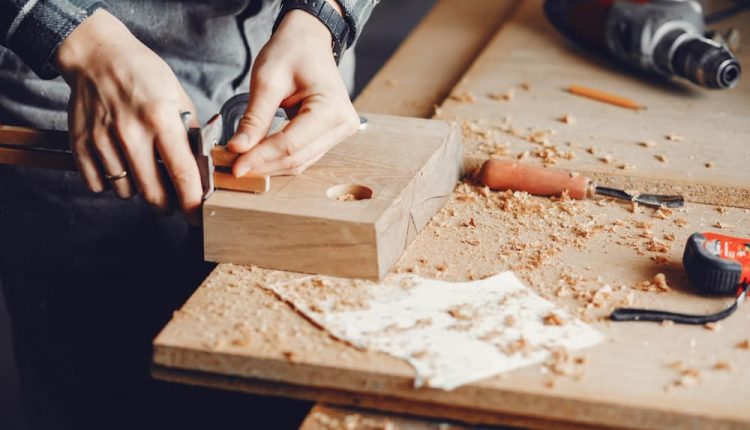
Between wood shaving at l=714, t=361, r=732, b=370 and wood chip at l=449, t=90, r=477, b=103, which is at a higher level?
wood shaving at l=714, t=361, r=732, b=370

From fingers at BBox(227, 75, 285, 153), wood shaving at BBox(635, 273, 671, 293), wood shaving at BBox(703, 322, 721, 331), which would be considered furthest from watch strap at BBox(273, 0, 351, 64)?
wood shaving at BBox(703, 322, 721, 331)

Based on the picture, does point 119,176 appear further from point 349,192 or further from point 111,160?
point 349,192

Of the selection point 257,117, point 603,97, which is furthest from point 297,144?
point 603,97

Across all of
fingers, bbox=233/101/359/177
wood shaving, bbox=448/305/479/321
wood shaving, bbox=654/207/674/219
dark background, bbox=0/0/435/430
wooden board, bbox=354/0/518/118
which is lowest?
dark background, bbox=0/0/435/430

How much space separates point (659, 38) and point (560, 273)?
3.11ft

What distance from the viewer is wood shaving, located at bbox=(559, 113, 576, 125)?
66.5 inches

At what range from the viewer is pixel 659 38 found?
1.89 metres

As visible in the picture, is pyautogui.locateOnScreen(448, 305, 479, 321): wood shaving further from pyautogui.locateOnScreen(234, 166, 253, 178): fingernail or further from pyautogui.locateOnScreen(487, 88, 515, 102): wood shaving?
pyautogui.locateOnScreen(487, 88, 515, 102): wood shaving

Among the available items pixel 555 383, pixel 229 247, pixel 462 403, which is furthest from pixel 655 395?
pixel 229 247

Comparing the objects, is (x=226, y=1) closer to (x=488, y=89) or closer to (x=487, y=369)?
(x=488, y=89)

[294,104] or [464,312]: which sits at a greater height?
[294,104]

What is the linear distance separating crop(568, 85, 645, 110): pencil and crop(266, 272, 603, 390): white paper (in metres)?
0.78

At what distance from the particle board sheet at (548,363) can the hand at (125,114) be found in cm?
17

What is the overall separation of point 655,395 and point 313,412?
0.39m
